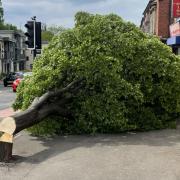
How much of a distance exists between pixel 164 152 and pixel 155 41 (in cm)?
414

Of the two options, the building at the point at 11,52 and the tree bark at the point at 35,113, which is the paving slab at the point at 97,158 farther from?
the building at the point at 11,52

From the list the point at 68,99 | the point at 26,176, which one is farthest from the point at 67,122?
the point at 26,176

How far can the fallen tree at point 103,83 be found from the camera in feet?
37.9

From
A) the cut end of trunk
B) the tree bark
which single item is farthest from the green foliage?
the cut end of trunk

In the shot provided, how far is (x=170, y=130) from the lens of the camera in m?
12.2

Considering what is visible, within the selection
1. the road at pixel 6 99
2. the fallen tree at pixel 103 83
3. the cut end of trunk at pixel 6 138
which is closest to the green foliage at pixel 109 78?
the fallen tree at pixel 103 83

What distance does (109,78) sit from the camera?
38.0ft

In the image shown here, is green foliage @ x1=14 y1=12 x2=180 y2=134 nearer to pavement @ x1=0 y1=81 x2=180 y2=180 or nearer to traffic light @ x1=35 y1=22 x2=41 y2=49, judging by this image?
pavement @ x1=0 y1=81 x2=180 y2=180

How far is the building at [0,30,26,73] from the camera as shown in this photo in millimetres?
83500

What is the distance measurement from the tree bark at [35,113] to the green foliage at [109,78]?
250mm

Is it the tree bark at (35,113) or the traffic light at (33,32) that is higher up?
the traffic light at (33,32)

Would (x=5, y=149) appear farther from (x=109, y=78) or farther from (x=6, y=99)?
(x=6, y=99)

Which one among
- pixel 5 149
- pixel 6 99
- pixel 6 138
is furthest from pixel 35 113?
pixel 6 99

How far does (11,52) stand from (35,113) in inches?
3252
